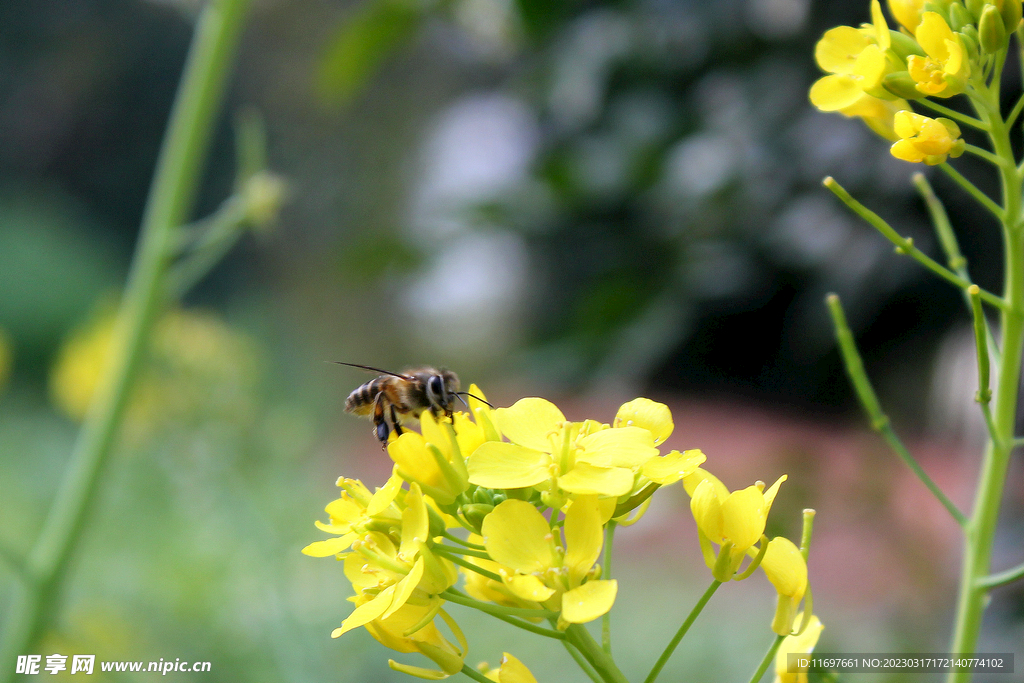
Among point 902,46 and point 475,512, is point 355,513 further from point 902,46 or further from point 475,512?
point 902,46

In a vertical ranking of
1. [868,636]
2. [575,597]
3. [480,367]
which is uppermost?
[480,367]

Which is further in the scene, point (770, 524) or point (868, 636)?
point (868, 636)

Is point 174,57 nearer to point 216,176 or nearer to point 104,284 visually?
point 216,176

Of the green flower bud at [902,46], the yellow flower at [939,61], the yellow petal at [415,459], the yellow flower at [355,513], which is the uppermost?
the green flower bud at [902,46]

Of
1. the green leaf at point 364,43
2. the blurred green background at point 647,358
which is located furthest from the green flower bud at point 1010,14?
the green leaf at point 364,43

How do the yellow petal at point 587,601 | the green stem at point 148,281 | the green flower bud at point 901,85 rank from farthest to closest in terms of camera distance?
the green stem at point 148,281
the green flower bud at point 901,85
the yellow petal at point 587,601

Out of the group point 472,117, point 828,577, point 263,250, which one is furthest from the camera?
point 263,250

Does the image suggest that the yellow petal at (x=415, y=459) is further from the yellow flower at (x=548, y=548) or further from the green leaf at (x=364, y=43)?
the green leaf at (x=364, y=43)

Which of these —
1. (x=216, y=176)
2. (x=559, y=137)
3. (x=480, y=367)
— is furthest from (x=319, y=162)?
(x=559, y=137)
